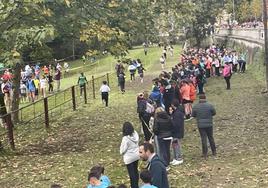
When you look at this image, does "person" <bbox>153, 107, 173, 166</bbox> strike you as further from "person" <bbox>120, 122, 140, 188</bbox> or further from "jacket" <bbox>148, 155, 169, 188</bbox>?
"jacket" <bbox>148, 155, 169, 188</bbox>

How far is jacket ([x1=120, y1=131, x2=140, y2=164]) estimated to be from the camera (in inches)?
414

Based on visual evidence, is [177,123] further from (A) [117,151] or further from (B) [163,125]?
(A) [117,151]

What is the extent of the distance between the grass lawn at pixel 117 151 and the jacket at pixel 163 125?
3.55 feet

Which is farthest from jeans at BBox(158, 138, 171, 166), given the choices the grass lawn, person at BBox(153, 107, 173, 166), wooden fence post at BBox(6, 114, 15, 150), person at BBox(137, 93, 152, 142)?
wooden fence post at BBox(6, 114, 15, 150)

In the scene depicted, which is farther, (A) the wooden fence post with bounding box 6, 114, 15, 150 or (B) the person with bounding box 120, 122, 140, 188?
(A) the wooden fence post with bounding box 6, 114, 15, 150

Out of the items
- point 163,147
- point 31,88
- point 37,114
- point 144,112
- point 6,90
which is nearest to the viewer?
point 163,147

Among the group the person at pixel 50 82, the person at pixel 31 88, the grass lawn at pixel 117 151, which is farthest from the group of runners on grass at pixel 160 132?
the person at pixel 50 82

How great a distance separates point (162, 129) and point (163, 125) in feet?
0.37

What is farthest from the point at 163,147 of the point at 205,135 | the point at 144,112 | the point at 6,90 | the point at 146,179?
the point at 6,90

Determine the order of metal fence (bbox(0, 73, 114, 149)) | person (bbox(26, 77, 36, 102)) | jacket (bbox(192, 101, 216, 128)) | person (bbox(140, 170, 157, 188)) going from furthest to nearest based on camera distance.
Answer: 1. person (bbox(26, 77, 36, 102))
2. metal fence (bbox(0, 73, 114, 149))
3. jacket (bbox(192, 101, 216, 128))
4. person (bbox(140, 170, 157, 188))

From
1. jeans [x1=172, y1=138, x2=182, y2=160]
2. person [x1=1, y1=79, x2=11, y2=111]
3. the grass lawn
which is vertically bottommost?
the grass lawn

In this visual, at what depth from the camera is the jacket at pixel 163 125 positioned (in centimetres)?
1209

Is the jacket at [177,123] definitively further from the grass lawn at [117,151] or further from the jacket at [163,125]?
the grass lawn at [117,151]

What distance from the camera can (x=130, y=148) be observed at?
34.7 ft
